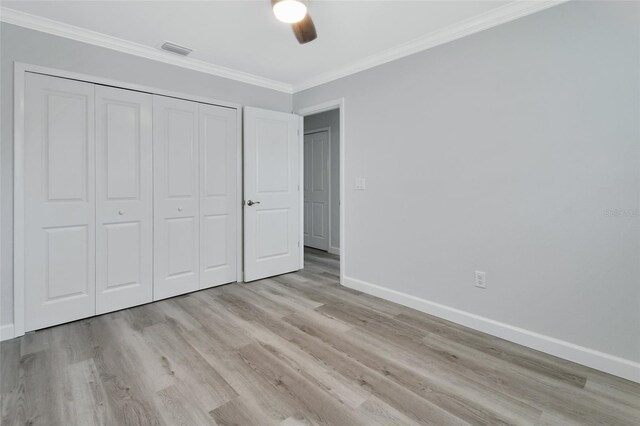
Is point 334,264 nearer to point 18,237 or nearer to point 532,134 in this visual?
point 532,134

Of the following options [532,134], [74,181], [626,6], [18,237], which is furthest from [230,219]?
[626,6]

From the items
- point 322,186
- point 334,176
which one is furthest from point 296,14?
point 322,186

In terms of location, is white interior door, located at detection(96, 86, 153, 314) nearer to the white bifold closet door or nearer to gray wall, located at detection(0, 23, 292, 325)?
the white bifold closet door

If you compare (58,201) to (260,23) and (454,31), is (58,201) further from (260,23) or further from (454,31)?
(454,31)

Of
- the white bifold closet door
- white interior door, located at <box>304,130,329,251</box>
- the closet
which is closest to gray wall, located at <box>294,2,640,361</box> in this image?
the white bifold closet door

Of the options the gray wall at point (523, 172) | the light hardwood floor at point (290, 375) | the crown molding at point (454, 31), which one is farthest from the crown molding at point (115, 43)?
the light hardwood floor at point (290, 375)

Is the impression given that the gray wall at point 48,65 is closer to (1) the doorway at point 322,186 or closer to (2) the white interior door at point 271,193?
(2) the white interior door at point 271,193

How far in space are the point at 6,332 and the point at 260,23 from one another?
304 cm

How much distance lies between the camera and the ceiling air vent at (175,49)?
295 centimetres

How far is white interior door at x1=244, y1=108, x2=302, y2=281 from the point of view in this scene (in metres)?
3.76

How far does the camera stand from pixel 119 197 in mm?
2930

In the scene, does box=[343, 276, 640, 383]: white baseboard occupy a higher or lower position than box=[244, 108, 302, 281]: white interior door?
lower

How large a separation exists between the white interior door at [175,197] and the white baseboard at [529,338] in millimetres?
2072

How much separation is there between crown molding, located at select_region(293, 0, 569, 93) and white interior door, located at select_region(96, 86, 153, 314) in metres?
2.11
